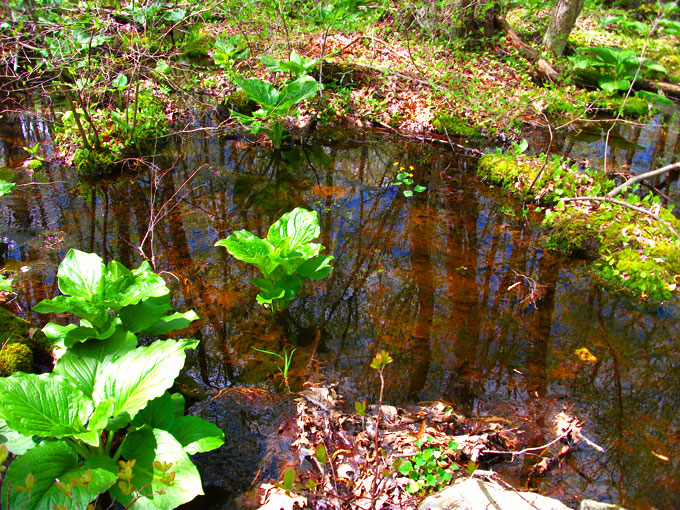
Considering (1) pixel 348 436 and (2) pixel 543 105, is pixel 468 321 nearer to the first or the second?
A: (1) pixel 348 436

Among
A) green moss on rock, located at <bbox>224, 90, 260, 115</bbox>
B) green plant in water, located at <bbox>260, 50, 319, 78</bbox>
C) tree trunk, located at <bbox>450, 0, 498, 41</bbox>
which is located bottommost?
green moss on rock, located at <bbox>224, 90, 260, 115</bbox>

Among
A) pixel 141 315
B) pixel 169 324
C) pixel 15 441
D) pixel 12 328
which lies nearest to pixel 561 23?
pixel 169 324

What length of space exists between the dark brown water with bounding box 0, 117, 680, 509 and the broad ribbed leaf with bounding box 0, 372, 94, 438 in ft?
3.22

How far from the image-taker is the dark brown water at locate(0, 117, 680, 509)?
2.89 m

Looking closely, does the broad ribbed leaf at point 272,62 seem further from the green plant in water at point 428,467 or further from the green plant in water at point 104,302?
the green plant in water at point 428,467

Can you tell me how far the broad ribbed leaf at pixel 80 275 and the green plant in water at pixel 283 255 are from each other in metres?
0.84

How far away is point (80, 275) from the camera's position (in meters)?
2.72

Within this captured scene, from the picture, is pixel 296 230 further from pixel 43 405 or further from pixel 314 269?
pixel 43 405

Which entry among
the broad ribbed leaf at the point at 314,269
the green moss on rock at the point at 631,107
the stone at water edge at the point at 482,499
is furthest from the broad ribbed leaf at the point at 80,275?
the green moss on rock at the point at 631,107

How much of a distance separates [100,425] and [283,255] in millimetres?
1691

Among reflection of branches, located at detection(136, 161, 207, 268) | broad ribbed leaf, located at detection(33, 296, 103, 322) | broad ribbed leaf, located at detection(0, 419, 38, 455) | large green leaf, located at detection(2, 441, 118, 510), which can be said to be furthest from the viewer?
reflection of branches, located at detection(136, 161, 207, 268)

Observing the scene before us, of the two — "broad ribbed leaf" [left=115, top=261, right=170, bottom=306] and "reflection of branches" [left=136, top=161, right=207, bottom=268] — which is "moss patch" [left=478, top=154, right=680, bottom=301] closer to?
"broad ribbed leaf" [left=115, top=261, right=170, bottom=306]

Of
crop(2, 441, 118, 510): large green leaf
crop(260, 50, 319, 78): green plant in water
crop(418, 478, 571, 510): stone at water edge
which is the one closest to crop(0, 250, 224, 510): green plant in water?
crop(2, 441, 118, 510): large green leaf

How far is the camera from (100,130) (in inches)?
238
